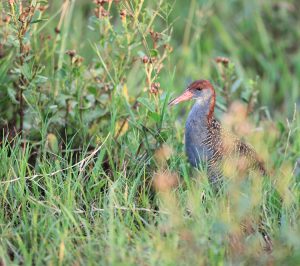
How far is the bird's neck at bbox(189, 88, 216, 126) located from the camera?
4.80 m

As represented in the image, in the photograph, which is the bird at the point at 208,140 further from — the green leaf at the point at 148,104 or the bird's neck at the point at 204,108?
the green leaf at the point at 148,104

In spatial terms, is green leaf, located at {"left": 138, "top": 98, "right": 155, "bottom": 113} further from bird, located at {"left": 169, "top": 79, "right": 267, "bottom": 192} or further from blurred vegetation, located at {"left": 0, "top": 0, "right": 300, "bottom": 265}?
bird, located at {"left": 169, "top": 79, "right": 267, "bottom": 192}

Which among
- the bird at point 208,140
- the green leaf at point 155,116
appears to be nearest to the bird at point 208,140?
the bird at point 208,140

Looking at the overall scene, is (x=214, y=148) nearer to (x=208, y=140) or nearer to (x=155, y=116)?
(x=208, y=140)

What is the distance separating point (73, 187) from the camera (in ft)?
13.2

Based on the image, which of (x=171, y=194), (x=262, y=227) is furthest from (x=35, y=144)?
(x=262, y=227)

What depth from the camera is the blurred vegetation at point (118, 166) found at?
11.5 feet

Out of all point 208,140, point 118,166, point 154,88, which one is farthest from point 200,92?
point 118,166

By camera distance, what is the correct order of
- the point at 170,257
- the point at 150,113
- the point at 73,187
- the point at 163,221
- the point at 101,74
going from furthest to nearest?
the point at 101,74 → the point at 150,113 → the point at 73,187 → the point at 163,221 → the point at 170,257

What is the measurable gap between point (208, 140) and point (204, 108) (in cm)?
23

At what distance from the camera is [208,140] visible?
473cm

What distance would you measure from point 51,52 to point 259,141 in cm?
157

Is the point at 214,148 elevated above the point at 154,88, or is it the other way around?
the point at 154,88

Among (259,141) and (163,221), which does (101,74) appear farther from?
(163,221)
